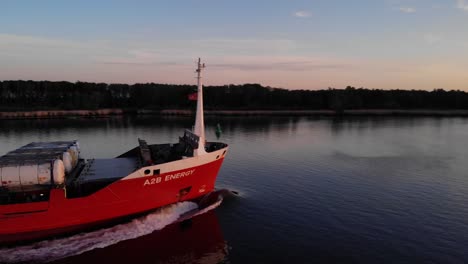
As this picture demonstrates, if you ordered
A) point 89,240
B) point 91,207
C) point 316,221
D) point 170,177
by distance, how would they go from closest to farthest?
point 89,240 < point 91,207 < point 170,177 < point 316,221

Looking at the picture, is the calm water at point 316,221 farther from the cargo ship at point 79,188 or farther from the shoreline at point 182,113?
the shoreline at point 182,113

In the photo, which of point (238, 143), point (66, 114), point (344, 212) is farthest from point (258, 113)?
point (344, 212)

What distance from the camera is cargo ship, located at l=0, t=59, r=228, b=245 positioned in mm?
15414

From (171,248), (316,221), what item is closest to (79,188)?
(171,248)

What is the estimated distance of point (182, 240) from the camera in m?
16.2

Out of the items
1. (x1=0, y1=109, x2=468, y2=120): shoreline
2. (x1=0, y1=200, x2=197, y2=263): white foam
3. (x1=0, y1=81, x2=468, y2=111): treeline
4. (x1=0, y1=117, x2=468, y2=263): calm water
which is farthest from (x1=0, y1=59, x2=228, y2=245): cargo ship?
(x1=0, y1=81, x2=468, y2=111): treeline

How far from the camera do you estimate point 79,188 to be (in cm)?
1675

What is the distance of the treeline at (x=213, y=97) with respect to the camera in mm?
134250

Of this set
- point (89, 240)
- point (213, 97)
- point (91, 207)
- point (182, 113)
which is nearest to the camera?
point (89, 240)

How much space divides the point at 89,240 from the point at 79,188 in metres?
2.50

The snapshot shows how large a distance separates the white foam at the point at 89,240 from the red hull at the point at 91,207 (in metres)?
0.41

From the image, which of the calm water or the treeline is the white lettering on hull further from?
the treeline

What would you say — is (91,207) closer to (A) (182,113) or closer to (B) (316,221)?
(B) (316,221)

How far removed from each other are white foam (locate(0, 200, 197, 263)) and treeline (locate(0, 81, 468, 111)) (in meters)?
112
